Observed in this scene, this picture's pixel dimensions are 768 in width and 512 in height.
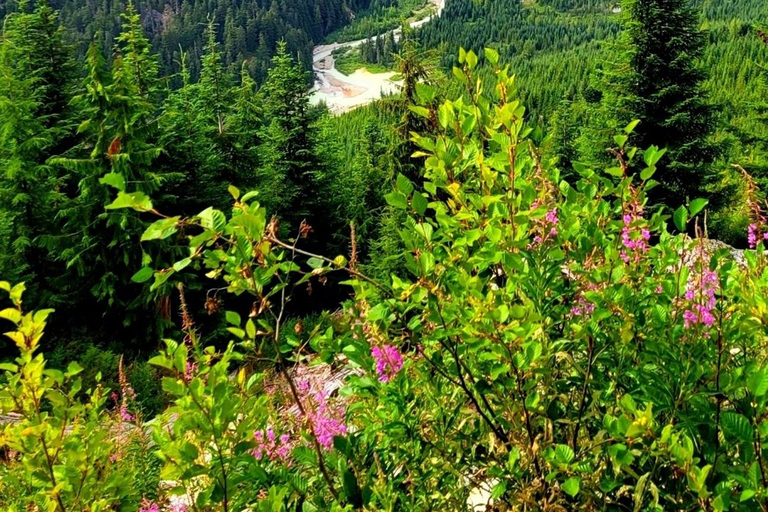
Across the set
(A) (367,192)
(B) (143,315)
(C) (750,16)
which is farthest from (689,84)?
(C) (750,16)

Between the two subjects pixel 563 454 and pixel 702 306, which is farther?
pixel 702 306

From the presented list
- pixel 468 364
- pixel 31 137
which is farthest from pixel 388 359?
pixel 31 137

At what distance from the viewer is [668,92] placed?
44.0 ft

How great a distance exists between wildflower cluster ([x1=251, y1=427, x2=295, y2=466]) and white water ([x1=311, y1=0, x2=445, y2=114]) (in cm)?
11490

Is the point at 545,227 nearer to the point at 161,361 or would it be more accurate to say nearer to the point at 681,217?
the point at 681,217

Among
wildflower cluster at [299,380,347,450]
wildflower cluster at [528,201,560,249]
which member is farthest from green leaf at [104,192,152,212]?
wildflower cluster at [528,201,560,249]

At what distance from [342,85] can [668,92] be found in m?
125

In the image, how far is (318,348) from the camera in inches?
62.1

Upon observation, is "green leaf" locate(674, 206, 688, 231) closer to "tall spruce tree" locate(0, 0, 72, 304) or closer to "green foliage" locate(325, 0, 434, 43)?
"tall spruce tree" locate(0, 0, 72, 304)

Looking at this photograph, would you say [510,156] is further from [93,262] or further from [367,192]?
[367,192]

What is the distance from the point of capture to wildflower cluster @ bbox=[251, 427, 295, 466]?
6.22 ft

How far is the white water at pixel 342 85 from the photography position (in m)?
120

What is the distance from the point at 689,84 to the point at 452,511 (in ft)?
50.0

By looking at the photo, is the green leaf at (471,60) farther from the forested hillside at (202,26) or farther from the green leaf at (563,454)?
the forested hillside at (202,26)
